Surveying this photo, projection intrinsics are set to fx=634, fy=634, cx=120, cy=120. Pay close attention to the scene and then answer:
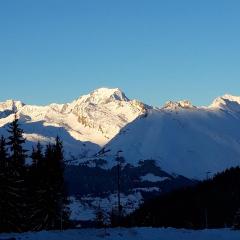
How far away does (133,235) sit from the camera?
3778 cm

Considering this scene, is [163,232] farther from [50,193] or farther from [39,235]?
[50,193]

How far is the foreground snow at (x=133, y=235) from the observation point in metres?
36.1

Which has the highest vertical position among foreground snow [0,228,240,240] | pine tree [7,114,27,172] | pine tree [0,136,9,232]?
pine tree [7,114,27,172]

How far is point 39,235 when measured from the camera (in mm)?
36125

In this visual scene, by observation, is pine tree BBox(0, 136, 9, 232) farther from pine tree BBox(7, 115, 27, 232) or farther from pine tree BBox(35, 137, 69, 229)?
pine tree BBox(35, 137, 69, 229)

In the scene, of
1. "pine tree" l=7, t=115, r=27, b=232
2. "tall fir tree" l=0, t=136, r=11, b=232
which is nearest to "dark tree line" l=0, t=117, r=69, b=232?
"pine tree" l=7, t=115, r=27, b=232

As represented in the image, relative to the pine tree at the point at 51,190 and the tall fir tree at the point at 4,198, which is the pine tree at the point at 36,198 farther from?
the tall fir tree at the point at 4,198

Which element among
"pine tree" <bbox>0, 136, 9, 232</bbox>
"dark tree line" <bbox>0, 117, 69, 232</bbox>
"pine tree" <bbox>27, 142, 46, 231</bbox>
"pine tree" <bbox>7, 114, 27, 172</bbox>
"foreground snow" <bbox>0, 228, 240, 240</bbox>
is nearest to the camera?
"foreground snow" <bbox>0, 228, 240, 240</bbox>

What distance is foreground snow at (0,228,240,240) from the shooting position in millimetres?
36062

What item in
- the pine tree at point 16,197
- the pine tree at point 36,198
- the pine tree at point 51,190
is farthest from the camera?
the pine tree at point 51,190

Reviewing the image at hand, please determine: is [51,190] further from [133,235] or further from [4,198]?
[133,235]

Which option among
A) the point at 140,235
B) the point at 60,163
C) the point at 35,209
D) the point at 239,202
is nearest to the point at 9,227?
the point at 35,209

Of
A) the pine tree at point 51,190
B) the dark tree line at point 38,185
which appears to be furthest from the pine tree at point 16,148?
the pine tree at point 51,190

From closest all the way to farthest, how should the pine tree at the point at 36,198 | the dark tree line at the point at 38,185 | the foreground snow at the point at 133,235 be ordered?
the foreground snow at the point at 133,235 → the dark tree line at the point at 38,185 → the pine tree at the point at 36,198
